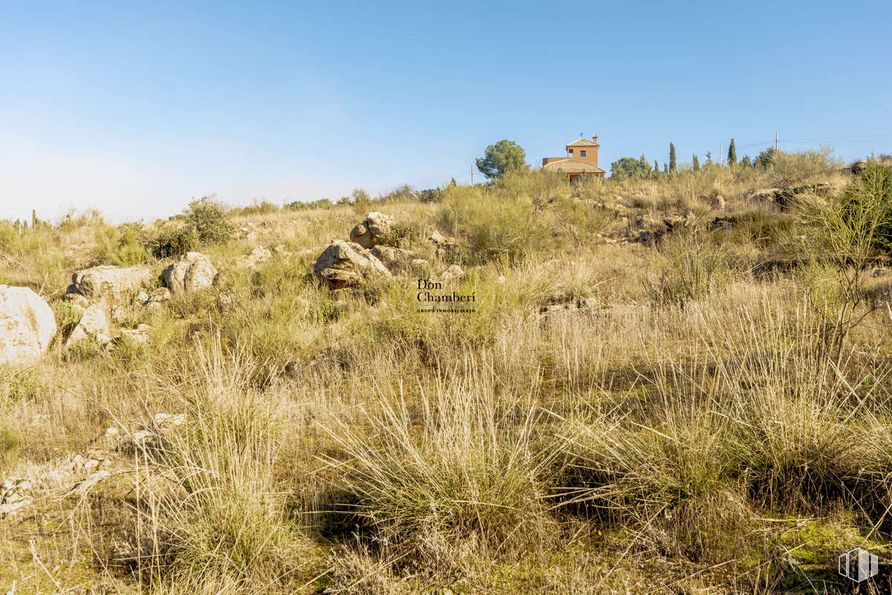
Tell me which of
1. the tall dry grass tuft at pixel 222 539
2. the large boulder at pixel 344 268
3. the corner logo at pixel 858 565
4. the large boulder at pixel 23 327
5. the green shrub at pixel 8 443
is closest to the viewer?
the corner logo at pixel 858 565

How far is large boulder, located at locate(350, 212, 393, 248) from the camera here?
11023mm

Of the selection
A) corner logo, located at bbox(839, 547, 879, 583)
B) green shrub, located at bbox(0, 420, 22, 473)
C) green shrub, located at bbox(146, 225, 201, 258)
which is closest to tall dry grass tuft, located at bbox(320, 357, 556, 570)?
corner logo, located at bbox(839, 547, 879, 583)

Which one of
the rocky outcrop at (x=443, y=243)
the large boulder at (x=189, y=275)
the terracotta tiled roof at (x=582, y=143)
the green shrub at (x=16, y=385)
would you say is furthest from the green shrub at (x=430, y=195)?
the terracotta tiled roof at (x=582, y=143)

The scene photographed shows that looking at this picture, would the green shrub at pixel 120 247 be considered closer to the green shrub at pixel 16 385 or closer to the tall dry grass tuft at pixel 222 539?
the green shrub at pixel 16 385

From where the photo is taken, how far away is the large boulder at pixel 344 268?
9.09m

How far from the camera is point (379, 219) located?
441 inches

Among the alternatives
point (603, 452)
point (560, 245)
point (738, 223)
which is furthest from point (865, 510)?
point (738, 223)

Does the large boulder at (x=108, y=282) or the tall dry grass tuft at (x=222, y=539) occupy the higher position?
the large boulder at (x=108, y=282)

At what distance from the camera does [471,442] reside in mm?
2543

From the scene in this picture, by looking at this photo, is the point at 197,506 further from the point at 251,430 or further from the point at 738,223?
the point at 738,223

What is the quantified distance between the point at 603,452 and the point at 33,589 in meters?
3.07

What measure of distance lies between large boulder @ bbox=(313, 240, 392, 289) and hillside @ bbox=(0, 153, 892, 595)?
40.8 inches

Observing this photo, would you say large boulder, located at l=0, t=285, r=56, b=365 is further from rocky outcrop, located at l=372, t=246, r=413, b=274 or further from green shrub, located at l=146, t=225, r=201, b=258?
rocky outcrop, located at l=372, t=246, r=413, b=274

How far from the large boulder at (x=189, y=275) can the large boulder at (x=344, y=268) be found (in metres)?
2.26
